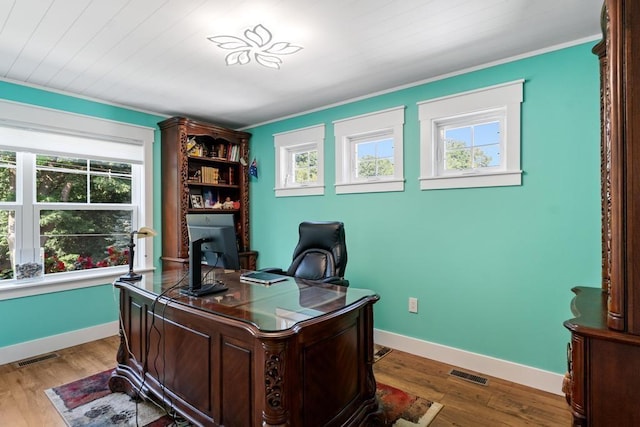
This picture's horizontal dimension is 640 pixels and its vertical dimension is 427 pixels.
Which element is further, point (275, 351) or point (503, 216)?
point (503, 216)

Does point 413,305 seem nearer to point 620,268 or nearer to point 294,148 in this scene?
point 620,268

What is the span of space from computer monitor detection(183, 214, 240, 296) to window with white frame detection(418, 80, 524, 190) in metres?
1.77

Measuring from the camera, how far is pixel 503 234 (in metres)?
2.49

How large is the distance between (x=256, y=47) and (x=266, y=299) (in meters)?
1.71

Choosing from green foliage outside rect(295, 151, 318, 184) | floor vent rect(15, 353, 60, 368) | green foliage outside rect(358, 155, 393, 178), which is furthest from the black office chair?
floor vent rect(15, 353, 60, 368)

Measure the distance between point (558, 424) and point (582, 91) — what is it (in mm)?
2125

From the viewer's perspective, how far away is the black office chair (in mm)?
2701

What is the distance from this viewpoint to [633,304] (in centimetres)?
103

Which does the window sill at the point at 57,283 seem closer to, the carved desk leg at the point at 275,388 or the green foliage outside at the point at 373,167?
the green foliage outside at the point at 373,167

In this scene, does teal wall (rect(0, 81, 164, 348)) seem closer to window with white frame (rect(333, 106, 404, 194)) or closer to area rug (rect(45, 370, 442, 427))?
area rug (rect(45, 370, 442, 427))

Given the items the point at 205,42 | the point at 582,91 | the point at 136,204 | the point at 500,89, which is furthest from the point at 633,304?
the point at 136,204

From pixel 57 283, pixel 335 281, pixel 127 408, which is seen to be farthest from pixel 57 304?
pixel 335 281

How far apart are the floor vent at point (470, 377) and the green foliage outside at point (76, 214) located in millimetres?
3480

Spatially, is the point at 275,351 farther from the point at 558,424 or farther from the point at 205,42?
the point at 205,42
